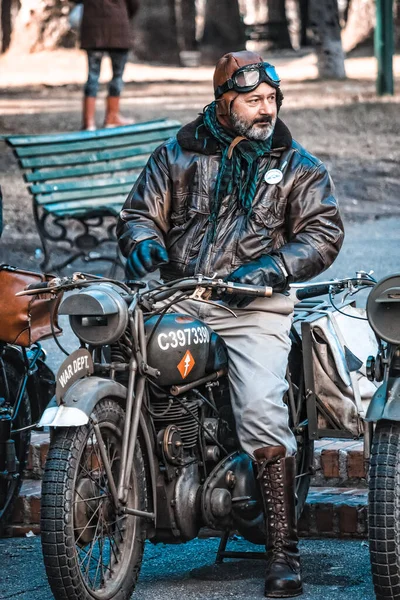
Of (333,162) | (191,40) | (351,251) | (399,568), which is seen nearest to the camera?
(399,568)

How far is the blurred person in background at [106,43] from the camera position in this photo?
50.1 ft

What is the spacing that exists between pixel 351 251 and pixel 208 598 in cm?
611

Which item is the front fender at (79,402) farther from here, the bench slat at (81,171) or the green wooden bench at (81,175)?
the bench slat at (81,171)

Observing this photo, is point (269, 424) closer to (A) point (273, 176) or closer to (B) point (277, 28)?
(A) point (273, 176)

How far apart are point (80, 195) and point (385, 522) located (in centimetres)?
613

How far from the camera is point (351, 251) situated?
36.1ft

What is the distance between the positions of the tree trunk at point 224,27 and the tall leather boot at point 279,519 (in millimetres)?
31303

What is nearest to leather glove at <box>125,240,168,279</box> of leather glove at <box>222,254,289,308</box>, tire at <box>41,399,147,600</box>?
leather glove at <box>222,254,289,308</box>

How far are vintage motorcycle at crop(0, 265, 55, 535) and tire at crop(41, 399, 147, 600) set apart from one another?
2.90ft

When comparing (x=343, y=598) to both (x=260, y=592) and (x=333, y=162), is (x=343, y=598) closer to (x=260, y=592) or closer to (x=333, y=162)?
(x=260, y=592)

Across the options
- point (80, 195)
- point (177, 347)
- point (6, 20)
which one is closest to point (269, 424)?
point (177, 347)

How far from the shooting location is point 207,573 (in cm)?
550

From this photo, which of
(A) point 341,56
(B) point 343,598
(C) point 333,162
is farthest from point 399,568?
(A) point 341,56

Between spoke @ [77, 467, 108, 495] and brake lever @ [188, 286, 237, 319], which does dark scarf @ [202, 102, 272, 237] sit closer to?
brake lever @ [188, 286, 237, 319]
